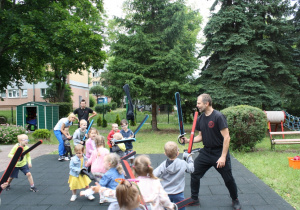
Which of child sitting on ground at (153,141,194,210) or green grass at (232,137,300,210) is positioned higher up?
child sitting on ground at (153,141,194,210)

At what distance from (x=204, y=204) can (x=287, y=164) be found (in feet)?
13.3

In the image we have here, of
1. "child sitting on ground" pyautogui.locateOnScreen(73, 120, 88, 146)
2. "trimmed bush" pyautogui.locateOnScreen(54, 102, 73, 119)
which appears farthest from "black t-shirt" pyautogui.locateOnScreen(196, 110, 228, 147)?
"trimmed bush" pyautogui.locateOnScreen(54, 102, 73, 119)

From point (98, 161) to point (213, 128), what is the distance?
2.26 metres

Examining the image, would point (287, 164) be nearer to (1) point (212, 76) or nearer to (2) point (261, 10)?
(1) point (212, 76)

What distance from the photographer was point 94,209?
426cm

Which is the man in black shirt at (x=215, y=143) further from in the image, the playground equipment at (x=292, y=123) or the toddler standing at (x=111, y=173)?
the playground equipment at (x=292, y=123)

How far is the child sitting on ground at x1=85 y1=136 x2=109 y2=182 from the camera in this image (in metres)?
4.75

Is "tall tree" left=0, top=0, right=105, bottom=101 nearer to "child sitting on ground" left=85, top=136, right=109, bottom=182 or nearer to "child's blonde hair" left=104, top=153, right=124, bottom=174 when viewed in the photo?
"child sitting on ground" left=85, top=136, right=109, bottom=182

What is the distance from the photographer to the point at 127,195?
7.12ft

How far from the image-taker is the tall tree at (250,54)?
14.0 meters

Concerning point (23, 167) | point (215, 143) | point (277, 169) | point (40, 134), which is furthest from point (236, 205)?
point (40, 134)

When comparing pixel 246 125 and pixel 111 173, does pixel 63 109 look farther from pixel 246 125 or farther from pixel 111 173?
pixel 111 173

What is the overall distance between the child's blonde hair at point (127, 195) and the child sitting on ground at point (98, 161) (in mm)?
2576

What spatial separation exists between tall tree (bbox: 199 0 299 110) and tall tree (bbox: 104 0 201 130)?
1.58 meters
